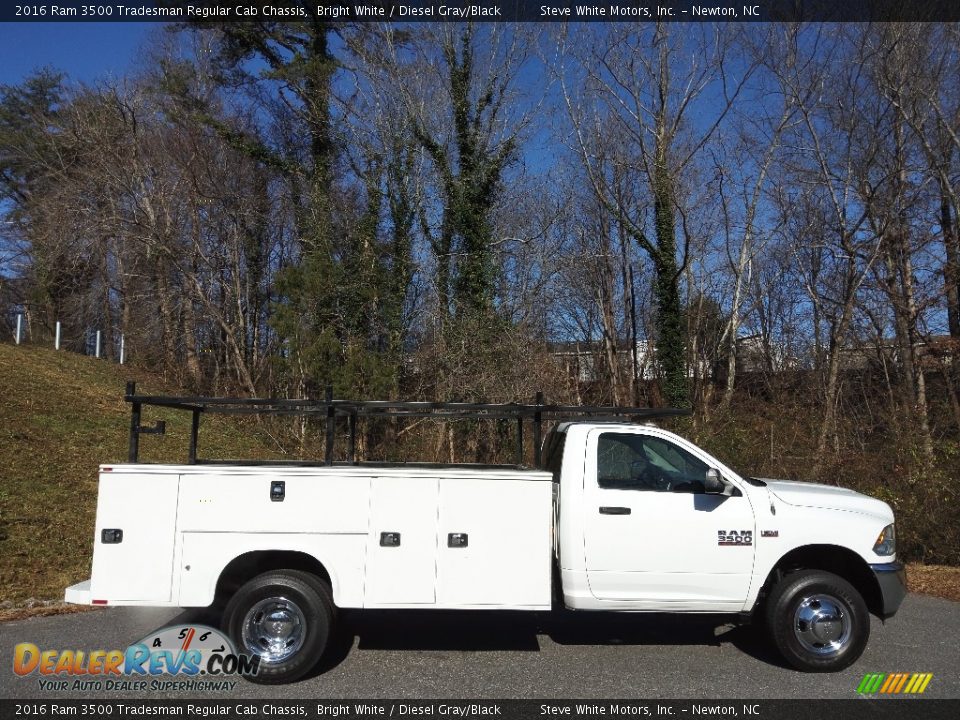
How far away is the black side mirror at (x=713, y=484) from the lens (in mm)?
5969

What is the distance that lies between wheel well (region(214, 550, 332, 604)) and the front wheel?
349cm

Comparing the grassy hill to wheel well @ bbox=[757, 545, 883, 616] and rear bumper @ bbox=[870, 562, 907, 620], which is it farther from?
rear bumper @ bbox=[870, 562, 907, 620]

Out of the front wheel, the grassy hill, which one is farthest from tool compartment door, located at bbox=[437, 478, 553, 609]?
the grassy hill

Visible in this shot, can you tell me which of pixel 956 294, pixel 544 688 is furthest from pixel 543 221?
pixel 544 688

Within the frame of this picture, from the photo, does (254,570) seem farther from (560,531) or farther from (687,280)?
(687,280)

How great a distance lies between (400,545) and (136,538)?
1924mm

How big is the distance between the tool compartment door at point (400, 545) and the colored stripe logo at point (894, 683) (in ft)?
10.7

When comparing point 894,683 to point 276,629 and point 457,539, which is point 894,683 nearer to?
point 457,539

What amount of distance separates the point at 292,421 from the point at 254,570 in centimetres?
1338

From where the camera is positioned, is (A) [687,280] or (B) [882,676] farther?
(A) [687,280]

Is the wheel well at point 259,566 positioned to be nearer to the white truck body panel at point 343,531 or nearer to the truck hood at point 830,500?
the white truck body panel at point 343,531

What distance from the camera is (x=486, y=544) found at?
232 inches

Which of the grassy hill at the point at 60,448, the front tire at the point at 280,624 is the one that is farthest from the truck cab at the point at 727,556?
the grassy hill at the point at 60,448

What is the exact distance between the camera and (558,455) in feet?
21.7
